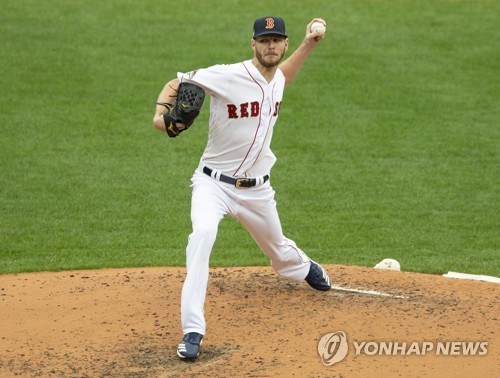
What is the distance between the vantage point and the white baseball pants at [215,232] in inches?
256

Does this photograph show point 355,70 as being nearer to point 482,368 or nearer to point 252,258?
point 252,258

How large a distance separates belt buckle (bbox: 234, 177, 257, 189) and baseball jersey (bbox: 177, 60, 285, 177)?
4cm

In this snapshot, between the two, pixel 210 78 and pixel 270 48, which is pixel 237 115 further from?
pixel 270 48

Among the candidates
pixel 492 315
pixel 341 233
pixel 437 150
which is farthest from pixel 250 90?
pixel 437 150

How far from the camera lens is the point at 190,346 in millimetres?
6336

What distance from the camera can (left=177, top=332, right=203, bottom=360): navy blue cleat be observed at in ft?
20.7

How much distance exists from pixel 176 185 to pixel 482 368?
18.3 feet

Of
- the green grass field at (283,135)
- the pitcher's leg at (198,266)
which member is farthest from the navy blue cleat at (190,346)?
the green grass field at (283,135)

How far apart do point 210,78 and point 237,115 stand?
31cm

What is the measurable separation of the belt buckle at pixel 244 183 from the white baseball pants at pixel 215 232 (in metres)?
0.03

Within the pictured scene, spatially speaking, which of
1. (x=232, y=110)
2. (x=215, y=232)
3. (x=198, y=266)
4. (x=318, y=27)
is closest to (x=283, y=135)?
(x=318, y=27)

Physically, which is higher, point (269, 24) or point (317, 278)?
point (269, 24)

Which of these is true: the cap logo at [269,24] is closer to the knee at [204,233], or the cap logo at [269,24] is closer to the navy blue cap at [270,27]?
the navy blue cap at [270,27]

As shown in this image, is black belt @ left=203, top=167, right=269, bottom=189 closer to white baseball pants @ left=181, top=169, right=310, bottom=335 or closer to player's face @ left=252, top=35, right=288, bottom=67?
white baseball pants @ left=181, top=169, right=310, bottom=335
